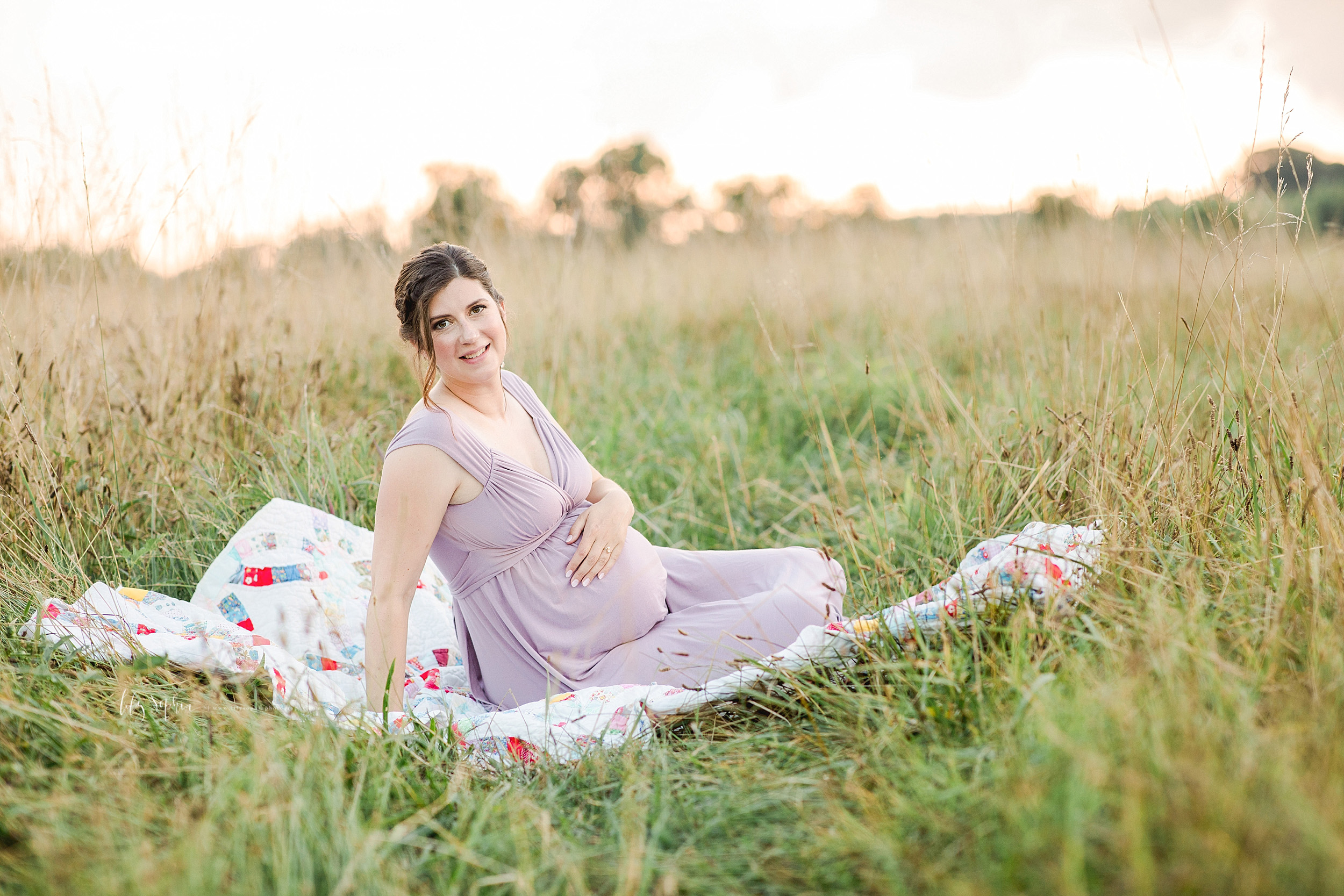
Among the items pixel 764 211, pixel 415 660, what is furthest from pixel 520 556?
pixel 764 211

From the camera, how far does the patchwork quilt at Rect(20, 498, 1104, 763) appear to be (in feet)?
5.78

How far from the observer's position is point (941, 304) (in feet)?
18.1

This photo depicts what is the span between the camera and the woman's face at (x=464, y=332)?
215cm

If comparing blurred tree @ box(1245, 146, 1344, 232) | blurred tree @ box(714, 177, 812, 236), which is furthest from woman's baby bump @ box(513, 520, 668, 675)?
blurred tree @ box(714, 177, 812, 236)

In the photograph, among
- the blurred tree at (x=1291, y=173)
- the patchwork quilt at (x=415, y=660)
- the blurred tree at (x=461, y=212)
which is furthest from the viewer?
the blurred tree at (x=461, y=212)

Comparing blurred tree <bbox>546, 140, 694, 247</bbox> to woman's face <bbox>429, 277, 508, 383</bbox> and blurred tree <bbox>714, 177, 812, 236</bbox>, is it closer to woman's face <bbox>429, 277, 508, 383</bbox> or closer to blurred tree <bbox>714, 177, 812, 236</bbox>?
blurred tree <bbox>714, 177, 812, 236</bbox>

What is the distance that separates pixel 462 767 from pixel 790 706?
2.28 feet

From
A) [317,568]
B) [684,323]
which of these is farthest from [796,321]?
[317,568]

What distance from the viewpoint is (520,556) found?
2.19 meters

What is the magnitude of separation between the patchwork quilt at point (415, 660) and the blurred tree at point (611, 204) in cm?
229

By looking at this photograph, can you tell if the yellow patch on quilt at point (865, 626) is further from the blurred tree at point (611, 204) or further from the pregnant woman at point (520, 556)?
the blurred tree at point (611, 204)

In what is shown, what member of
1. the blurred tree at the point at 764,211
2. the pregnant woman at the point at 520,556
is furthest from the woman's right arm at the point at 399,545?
the blurred tree at the point at 764,211

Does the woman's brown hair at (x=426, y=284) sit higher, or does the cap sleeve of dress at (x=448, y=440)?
the woman's brown hair at (x=426, y=284)

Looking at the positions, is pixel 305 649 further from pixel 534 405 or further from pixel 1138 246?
pixel 1138 246
